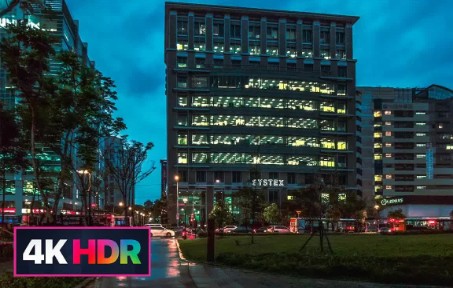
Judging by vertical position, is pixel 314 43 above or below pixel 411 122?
above

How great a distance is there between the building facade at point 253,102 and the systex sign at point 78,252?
110m

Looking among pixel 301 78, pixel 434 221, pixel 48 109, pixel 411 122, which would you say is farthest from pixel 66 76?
pixel 411 122

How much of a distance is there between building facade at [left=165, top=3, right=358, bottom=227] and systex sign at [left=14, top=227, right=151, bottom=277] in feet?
362

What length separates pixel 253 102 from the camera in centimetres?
12631

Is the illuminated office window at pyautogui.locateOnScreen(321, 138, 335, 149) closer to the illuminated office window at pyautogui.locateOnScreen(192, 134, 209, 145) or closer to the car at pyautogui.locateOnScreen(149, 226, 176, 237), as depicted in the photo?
the illuminated office window at pyautogui.locateOnScreen(192, 134, 209, 145)

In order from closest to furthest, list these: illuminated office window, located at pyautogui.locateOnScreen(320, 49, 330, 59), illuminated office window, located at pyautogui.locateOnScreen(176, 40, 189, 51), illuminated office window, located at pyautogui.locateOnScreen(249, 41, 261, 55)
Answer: illuminated office window, located at pyautogui.locateOnScreen(176, 40, 189, 51)
illuminated office window, located at pyautogui.locateOnScreen(249, 41, 261, 55)
illuminated office window, located at pyautogui.locateOnScreen(320, 49, 330, 59)

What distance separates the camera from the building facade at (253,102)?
406 feet

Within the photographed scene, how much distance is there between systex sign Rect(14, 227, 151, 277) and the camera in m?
8.71

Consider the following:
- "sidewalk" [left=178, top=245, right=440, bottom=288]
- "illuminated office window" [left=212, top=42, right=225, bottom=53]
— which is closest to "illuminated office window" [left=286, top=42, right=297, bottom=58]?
"illuminated office window" [left=212, top=42, right=225, bottom=53]

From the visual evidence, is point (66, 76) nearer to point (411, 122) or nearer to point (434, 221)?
point (434, 221)

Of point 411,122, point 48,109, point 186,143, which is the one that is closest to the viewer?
point 48,109

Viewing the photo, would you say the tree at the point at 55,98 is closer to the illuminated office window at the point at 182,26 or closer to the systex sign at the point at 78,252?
the systex sign at the point at 78,252

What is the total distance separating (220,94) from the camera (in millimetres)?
124688

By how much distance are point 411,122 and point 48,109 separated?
135743 mm
